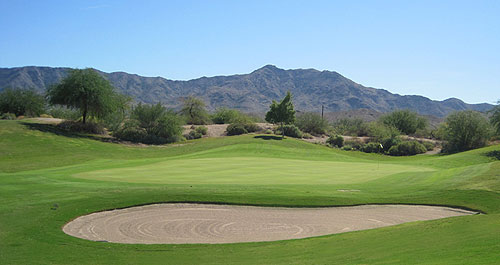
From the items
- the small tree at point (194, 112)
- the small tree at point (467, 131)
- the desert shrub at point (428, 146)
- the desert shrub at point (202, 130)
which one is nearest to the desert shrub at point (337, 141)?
the desert shrub at point (428, 146)

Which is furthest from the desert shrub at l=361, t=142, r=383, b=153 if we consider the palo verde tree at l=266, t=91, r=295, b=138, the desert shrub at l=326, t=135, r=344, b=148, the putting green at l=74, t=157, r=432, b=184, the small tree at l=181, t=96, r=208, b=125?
the putting green at l=74, t=157, r=432, b=184

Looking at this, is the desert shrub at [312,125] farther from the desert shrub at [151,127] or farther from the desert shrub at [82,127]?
the desert shrub at [82,127]

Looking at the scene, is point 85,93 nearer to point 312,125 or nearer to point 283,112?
point 283,112

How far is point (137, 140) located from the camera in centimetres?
5875

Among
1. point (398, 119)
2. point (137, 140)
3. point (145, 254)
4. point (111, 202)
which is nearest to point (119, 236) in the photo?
point (145, 254)

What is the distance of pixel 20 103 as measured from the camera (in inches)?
2781

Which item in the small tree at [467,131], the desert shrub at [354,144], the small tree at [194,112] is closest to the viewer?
the small tree at [467,131]

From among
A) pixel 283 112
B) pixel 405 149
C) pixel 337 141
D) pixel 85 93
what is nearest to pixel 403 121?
pixel 337 141

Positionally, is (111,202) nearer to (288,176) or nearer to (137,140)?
(288,176)

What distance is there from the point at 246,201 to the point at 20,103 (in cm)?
6540

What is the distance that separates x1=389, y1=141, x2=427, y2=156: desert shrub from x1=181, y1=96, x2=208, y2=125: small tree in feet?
122

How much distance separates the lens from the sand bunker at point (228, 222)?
1397 centimetres

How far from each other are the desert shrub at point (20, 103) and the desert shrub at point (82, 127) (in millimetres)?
16690

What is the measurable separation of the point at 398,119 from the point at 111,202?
249 ft
